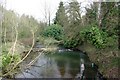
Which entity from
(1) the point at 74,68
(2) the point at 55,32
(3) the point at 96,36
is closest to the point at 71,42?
(2) the point at 55,32

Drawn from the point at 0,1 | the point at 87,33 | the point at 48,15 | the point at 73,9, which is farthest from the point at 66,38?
the point at 0,1

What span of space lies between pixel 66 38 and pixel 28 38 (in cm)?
345

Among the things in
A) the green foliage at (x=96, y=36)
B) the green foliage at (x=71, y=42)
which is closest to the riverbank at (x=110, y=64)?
the green foliage at (x=96, y=36)

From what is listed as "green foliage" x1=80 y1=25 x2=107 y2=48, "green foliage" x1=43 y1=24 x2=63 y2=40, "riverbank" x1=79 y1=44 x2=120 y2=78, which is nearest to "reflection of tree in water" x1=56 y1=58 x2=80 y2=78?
"riverbank" x1=79 y1=44 x2=120 y2=78

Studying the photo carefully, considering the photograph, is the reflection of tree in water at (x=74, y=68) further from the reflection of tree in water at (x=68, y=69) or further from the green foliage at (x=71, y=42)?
the green foliage at (x=71, y=42)

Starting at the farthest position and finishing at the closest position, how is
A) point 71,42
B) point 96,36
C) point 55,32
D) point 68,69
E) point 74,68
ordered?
point 55,32 → point 71,42 → point 96,36 → point 74,68 → point 68,69

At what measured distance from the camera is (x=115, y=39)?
10.5m

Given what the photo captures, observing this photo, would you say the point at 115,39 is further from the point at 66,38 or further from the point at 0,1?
the point at 66,38

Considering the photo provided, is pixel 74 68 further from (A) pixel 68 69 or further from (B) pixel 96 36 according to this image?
(B) pixel 96 36

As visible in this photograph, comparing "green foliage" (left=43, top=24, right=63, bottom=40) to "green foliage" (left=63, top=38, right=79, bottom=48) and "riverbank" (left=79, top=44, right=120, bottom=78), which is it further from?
"riverbank" (left=79, top=44, right=120, bottom=78)

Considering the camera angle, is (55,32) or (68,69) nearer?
(68,69)

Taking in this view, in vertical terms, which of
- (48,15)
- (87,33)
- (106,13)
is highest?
(48,15)

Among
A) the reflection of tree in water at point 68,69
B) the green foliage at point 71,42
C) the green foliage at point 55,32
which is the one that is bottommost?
the reflection of tree in water at point 68,69

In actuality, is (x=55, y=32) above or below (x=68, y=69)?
above
